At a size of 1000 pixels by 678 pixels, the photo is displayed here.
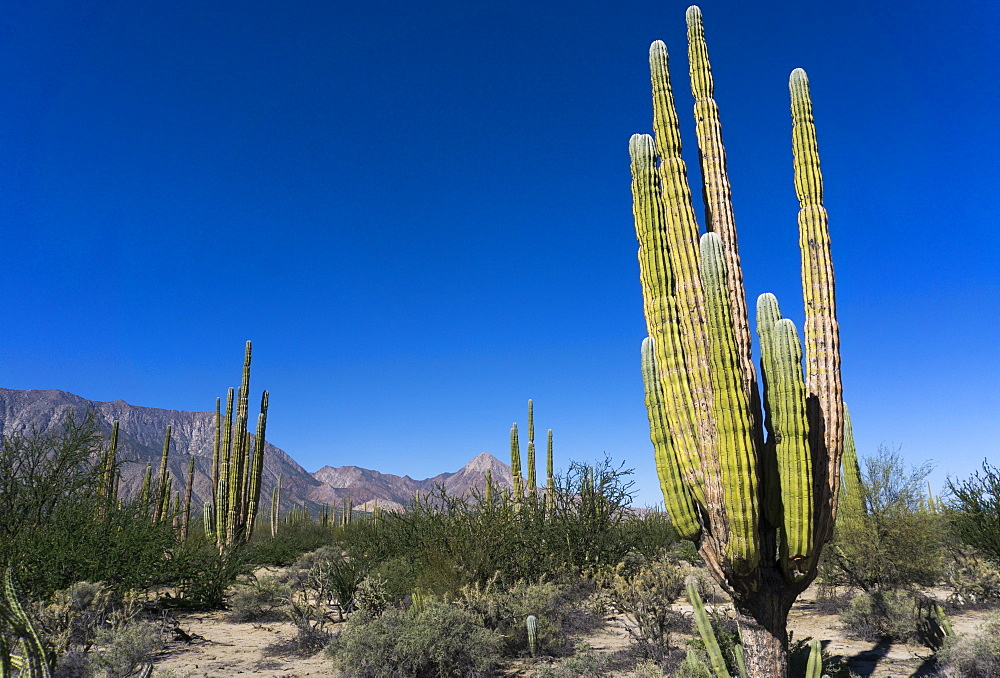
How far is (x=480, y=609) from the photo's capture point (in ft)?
30.9

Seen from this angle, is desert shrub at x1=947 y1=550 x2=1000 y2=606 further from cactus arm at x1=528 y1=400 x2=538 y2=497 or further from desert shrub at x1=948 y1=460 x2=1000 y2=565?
cactus arm at x1=528 y1=400 x2=538 y2=497

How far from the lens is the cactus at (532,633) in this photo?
28.5 feet

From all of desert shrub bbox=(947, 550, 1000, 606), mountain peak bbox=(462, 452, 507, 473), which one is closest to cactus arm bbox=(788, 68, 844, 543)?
desert shrub bbox=(947, 550, 1000, 606)

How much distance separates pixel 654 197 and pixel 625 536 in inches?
343

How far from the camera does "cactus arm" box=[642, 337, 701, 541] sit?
573 cm

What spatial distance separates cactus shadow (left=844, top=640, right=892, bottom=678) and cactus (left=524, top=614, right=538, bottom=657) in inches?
165

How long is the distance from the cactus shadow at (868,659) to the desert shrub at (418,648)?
15.7ft

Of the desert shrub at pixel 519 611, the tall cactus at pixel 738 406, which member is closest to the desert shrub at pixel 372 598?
the desert shrub at pixel 519 611

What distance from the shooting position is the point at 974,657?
714 centimetres

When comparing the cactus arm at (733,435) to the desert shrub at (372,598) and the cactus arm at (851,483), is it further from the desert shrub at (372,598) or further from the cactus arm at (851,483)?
the cactus arm at (851,483)

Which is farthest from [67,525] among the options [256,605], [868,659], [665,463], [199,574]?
[868,659]

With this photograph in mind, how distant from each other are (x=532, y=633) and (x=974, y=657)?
536 cm

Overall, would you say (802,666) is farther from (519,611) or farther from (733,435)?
(519,611)

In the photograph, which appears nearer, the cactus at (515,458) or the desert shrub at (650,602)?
the desert shrub at (650,602)
